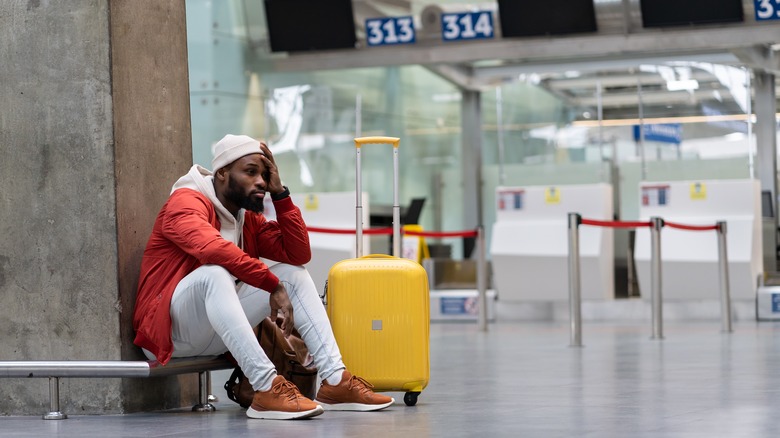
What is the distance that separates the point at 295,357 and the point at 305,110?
10.8 meters

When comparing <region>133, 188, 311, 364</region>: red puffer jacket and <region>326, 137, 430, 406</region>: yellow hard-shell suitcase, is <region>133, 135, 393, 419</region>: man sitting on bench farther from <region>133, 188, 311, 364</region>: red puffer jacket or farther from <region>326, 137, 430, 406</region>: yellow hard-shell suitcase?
<region>326, 137, 430, 406</region>: yellow hard-shell suitcase

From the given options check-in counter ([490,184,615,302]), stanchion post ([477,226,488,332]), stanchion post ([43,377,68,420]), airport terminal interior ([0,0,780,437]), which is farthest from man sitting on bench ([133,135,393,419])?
check-in counter ([490,184,615,302])

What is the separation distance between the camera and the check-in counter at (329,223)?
13.6m

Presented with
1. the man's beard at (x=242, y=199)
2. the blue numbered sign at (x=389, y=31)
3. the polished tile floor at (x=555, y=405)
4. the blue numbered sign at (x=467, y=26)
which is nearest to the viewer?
the polished tile floor at (x=555, y=405)

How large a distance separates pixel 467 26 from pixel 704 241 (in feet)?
10.8

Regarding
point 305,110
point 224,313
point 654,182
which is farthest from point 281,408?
point 305,110

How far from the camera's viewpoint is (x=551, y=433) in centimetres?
383

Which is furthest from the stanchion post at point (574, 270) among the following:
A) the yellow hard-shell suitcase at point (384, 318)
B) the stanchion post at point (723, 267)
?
the yellow hard-shell suitcase at point (384, 318)

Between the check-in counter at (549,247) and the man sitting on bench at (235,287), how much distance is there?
29.9 ft

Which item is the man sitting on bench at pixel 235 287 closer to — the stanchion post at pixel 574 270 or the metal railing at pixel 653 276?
the metal railing at pixel 653 276

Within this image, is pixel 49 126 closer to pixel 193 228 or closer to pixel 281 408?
pixel 193 228

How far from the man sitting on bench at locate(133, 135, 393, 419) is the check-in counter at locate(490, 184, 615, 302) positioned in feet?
29.9

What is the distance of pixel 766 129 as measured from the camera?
14.8m

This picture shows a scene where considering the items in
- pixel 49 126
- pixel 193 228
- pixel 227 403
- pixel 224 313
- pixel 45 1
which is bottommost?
pixel 227 403
